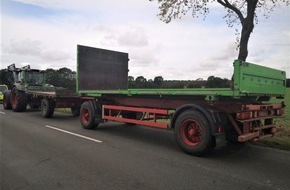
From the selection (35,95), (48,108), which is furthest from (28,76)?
(48,108)

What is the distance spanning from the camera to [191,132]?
301 inches

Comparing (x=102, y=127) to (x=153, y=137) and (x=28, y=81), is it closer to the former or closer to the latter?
(x=153, y=137)

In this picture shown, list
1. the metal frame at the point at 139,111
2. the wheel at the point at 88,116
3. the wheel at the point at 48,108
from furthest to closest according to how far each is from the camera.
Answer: the wheel at the point at 48,108 → the wheel at the point at 88,116 → the metal frame at the point at 139,111

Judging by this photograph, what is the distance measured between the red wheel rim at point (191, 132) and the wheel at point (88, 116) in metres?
4.51

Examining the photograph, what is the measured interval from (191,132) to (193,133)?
0.05 metres

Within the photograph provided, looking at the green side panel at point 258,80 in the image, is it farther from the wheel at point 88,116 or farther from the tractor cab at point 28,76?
the tractor cab at point 28,76

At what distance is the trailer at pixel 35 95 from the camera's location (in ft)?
52.3

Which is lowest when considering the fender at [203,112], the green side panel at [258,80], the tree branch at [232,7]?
the fender at [203,112]

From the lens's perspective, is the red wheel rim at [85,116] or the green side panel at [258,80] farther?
the red wheel rim at [85,116]

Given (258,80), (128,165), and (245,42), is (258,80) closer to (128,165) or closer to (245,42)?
(128,165)

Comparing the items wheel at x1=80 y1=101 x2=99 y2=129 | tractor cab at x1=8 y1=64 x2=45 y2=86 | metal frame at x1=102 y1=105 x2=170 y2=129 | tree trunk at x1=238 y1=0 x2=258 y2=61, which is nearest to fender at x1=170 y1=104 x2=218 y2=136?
metal frame at x1=102 y1=105 x2=170 y2=129

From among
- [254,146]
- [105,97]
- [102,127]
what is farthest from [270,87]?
[102,127]

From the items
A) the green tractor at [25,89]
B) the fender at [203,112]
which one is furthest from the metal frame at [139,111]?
the green tractor at [25,89]

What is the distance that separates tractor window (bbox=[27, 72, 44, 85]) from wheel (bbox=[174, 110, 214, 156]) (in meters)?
16.0
